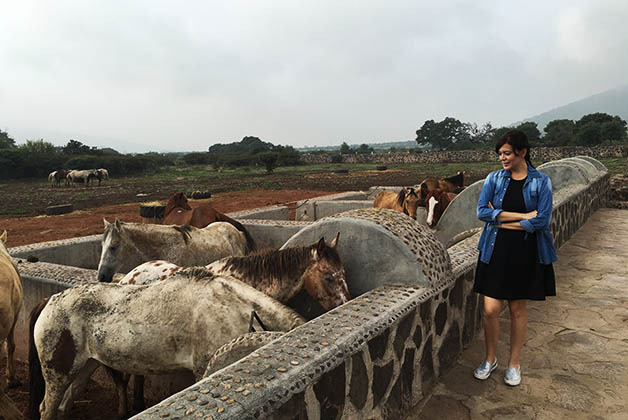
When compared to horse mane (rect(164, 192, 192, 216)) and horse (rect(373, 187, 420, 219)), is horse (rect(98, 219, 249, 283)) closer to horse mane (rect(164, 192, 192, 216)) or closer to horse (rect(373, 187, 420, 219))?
horse mane (rect(164, 192, 192, 216))

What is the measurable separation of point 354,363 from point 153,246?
3.62 m

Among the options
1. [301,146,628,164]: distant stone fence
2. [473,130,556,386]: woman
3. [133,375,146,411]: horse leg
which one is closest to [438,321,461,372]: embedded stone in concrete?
[473,130,556,386]: woman

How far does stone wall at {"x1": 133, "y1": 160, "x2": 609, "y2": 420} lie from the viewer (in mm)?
1674

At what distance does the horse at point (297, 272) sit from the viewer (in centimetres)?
313

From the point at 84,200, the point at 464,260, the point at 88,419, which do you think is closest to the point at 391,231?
the point at 464,260

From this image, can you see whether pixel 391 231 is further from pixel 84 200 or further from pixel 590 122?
pixel 590 122

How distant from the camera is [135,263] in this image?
5.02 metres

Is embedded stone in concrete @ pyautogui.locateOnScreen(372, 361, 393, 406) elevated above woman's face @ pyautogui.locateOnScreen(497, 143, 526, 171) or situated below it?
below

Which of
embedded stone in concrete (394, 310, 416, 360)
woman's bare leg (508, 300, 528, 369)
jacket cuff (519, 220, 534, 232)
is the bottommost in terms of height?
woman's bare leg (508, 300, 528, 369)

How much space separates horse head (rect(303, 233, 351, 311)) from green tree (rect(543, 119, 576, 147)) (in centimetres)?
6625

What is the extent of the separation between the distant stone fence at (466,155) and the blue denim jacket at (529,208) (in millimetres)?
49587

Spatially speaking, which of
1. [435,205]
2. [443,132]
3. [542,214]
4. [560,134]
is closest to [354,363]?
[542,214]

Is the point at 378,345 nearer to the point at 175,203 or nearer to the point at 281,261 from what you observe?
the point at 281,261

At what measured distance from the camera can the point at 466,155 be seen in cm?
5825
